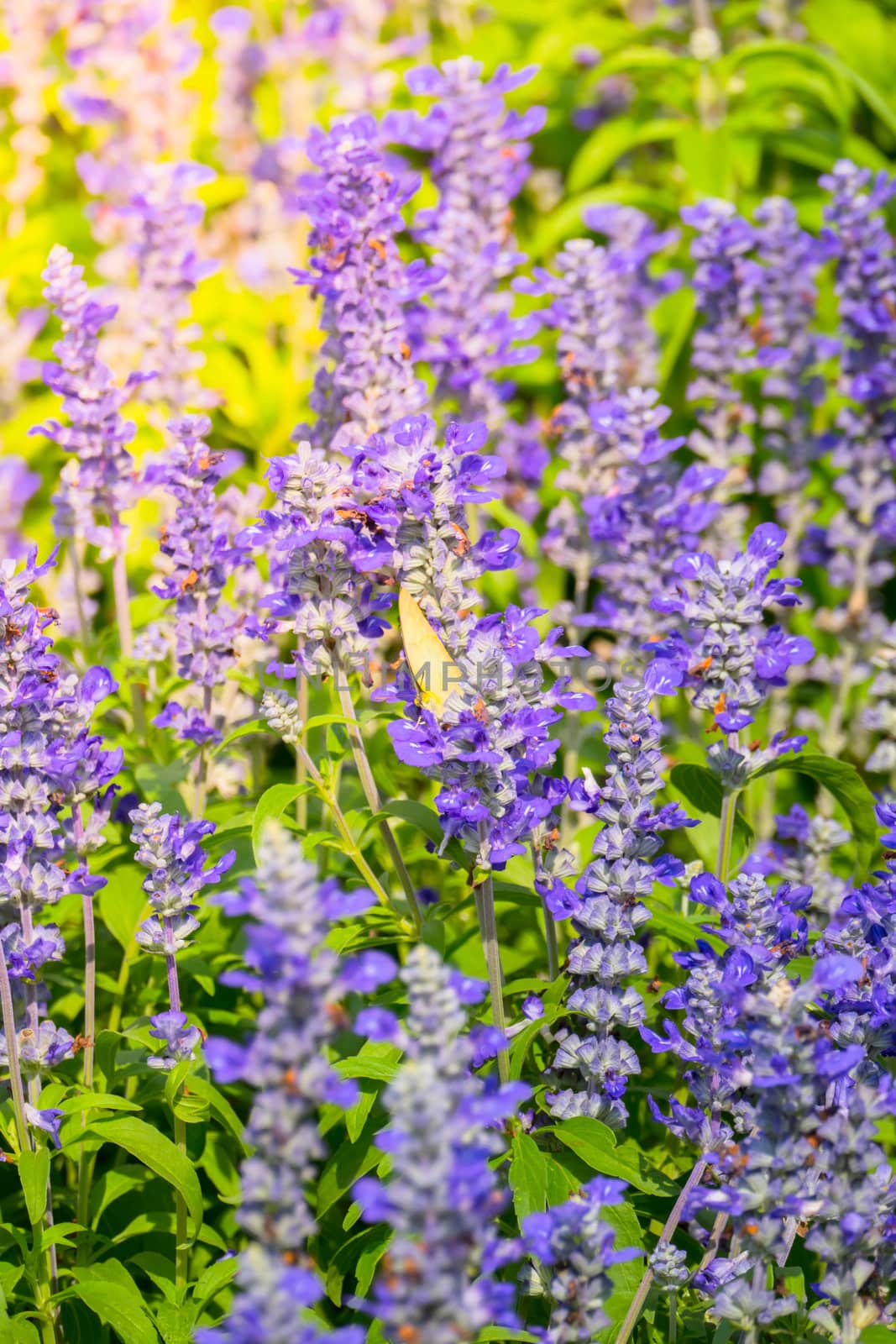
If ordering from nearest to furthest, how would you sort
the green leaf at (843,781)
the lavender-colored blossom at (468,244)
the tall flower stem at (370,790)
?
the tall flower stem at (370,790), the green leaf at (843,781), the lavender-colored blossom at (468,244)

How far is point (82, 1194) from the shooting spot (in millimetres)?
3791

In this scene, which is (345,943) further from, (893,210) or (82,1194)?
(893,210)

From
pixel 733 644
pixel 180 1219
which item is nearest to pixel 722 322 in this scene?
pixel 733 644

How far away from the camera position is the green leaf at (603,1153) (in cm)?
331

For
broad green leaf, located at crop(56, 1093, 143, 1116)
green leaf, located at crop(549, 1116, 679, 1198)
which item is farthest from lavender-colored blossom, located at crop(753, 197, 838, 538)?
broad green leaf, located at crop(56, 1093, 143, 1116)

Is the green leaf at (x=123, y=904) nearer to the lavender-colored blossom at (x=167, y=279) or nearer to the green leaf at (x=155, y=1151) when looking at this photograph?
the green leaf at (x=155, y=1151)

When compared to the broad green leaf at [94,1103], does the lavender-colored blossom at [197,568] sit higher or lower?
higher

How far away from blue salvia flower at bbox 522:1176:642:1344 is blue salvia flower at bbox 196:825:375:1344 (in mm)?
524

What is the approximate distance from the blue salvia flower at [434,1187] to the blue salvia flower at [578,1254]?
0.29m

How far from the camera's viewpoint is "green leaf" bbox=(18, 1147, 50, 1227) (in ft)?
A: 10.7

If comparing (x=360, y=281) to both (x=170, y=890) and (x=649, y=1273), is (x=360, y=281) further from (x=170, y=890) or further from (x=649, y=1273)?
(x=649, y=1273)

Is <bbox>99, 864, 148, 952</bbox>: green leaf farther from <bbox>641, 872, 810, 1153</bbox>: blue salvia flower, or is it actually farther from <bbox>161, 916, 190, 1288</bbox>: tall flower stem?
<bbox>641, 872, 810, 1153</bbox>: blue salvia flower

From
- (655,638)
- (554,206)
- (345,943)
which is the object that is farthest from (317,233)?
(554,206)

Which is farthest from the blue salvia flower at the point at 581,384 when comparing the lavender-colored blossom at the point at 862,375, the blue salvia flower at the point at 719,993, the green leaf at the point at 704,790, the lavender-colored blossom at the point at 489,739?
the blue salvia flower at the point at 719,993
